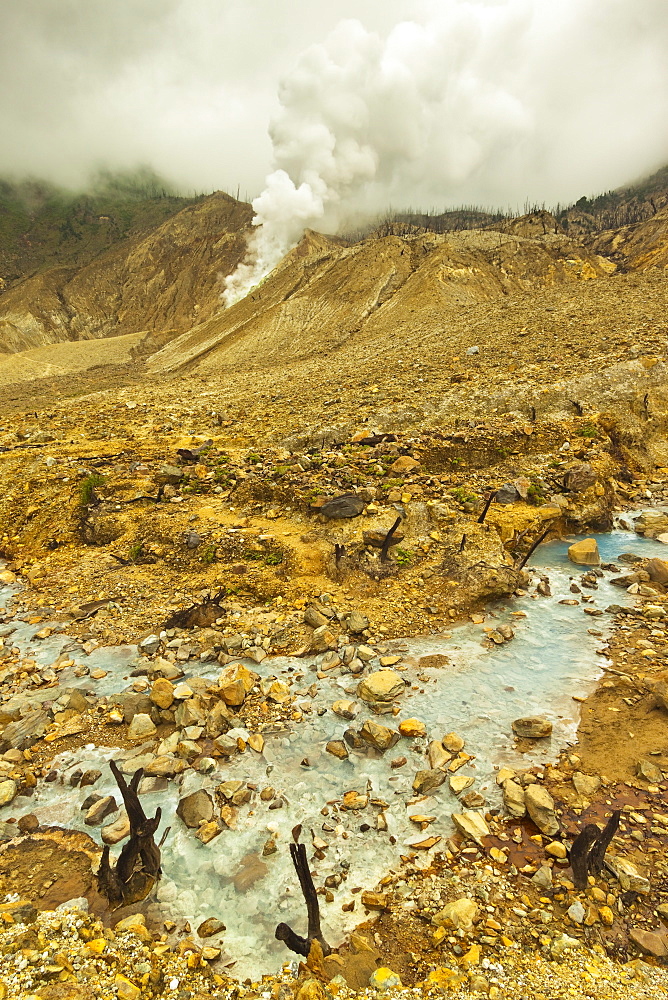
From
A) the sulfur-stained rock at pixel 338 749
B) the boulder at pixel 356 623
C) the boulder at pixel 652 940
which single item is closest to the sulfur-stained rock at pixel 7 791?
the sulfur-stained rock at pixel 338 749

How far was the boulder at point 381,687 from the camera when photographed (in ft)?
20.9

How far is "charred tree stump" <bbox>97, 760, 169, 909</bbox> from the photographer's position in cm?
419

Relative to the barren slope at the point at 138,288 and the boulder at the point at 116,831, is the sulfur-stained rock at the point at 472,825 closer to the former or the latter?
the boulder at the point at 116,831

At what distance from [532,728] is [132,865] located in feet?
15.4

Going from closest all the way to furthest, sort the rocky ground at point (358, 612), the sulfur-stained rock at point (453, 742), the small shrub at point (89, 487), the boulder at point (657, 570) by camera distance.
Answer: the rocky ground at point (358, 612)
the sulfur-stained rock at point (453, 742)
the boulder at point (657, 570)
the small shrub at point (89, 487)

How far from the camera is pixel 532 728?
19.2 feet

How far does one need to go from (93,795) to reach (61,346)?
62819 mm

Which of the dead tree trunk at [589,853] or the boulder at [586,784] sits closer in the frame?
the dead tree trunk at [589,853]

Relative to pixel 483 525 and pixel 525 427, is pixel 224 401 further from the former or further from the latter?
pixel 483 525

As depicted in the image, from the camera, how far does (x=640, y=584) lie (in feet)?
29.2

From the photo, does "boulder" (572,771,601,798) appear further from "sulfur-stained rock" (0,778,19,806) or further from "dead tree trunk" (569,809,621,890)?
"sulfur-stained rock" (0,778,19,806)

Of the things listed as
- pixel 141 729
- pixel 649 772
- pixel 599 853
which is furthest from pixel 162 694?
pixel 649 772

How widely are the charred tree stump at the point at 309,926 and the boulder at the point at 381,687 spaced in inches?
104

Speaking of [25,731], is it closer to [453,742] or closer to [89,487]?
[453,742]
